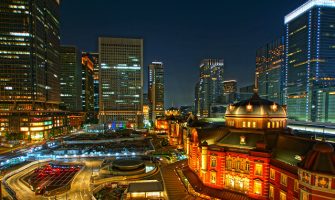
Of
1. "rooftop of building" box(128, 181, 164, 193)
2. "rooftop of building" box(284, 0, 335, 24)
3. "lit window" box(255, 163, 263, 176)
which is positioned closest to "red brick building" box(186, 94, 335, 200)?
"lit window" box(255, 163, 263, 176)

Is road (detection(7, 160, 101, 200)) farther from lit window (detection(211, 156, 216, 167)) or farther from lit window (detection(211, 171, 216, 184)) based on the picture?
lit window (detection(211, 156, 216, 167))

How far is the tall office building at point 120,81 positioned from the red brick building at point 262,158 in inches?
4766

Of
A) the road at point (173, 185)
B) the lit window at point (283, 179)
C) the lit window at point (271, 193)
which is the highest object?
the lit window at point (283, 179)

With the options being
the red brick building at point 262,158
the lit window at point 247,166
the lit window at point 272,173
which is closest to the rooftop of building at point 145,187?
the red brick building at point 262,158

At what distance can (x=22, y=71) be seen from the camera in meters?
118

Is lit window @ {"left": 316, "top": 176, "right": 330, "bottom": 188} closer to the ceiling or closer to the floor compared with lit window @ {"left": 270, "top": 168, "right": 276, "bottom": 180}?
closer to the ceiling

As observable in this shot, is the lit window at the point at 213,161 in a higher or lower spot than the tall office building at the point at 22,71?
lower

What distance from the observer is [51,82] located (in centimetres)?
14125

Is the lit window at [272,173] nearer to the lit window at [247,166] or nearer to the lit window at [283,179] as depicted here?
the lit window at [283,179]

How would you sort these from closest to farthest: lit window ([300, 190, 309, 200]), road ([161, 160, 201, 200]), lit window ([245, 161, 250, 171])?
lit window ([300, 190, 309, 200]) → lit window ([245, 161, 250, 171]) → road ([161, 160, 201, 200])

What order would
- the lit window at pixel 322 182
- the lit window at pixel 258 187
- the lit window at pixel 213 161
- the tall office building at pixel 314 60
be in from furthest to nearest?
the tall office building at pixel 314 60 < the lit window at pixel 213 161 < the lit window at pixel 258 187 < the lit window at pixel 322 182

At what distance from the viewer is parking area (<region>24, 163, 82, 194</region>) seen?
45406mm

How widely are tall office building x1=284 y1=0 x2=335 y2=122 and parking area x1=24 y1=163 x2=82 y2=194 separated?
139210mm

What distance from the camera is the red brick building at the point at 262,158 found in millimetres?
27375
